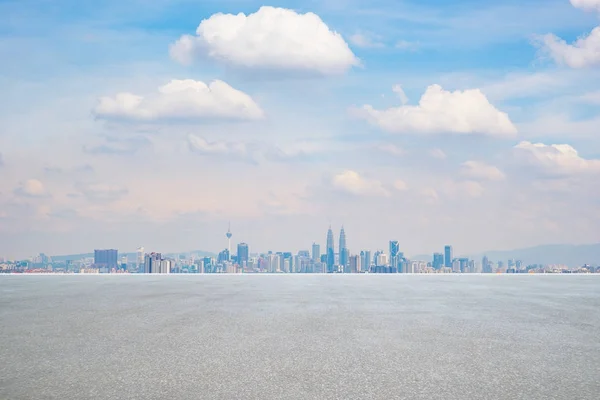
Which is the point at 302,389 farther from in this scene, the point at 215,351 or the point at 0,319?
the point at 0,319

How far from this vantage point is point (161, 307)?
2045cm

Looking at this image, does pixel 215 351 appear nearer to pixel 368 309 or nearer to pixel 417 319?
pixel 417 319

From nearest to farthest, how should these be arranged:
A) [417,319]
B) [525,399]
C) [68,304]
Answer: [525,399] < [417,319] < [68,304]

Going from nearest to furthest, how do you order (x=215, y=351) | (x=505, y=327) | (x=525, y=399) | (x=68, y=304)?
(x=525, y=399) < (x=215, y=351) < (x=505, y=327) < (x=68, y=304)

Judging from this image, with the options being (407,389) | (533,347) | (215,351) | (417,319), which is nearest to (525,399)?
(407,389)

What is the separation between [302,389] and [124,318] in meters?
10.3

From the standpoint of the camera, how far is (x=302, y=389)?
8.16m

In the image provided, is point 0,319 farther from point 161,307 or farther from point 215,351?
point 215,351

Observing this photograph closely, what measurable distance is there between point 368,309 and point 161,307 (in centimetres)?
733

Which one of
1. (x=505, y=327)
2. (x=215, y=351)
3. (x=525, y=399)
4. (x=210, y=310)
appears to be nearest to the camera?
(x=525, y=399)

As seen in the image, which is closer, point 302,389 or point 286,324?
point 302,389

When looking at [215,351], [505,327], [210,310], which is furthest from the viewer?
[210,310]

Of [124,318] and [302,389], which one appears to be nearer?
[302,389]

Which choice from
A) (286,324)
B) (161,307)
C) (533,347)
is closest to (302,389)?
(533,347)
